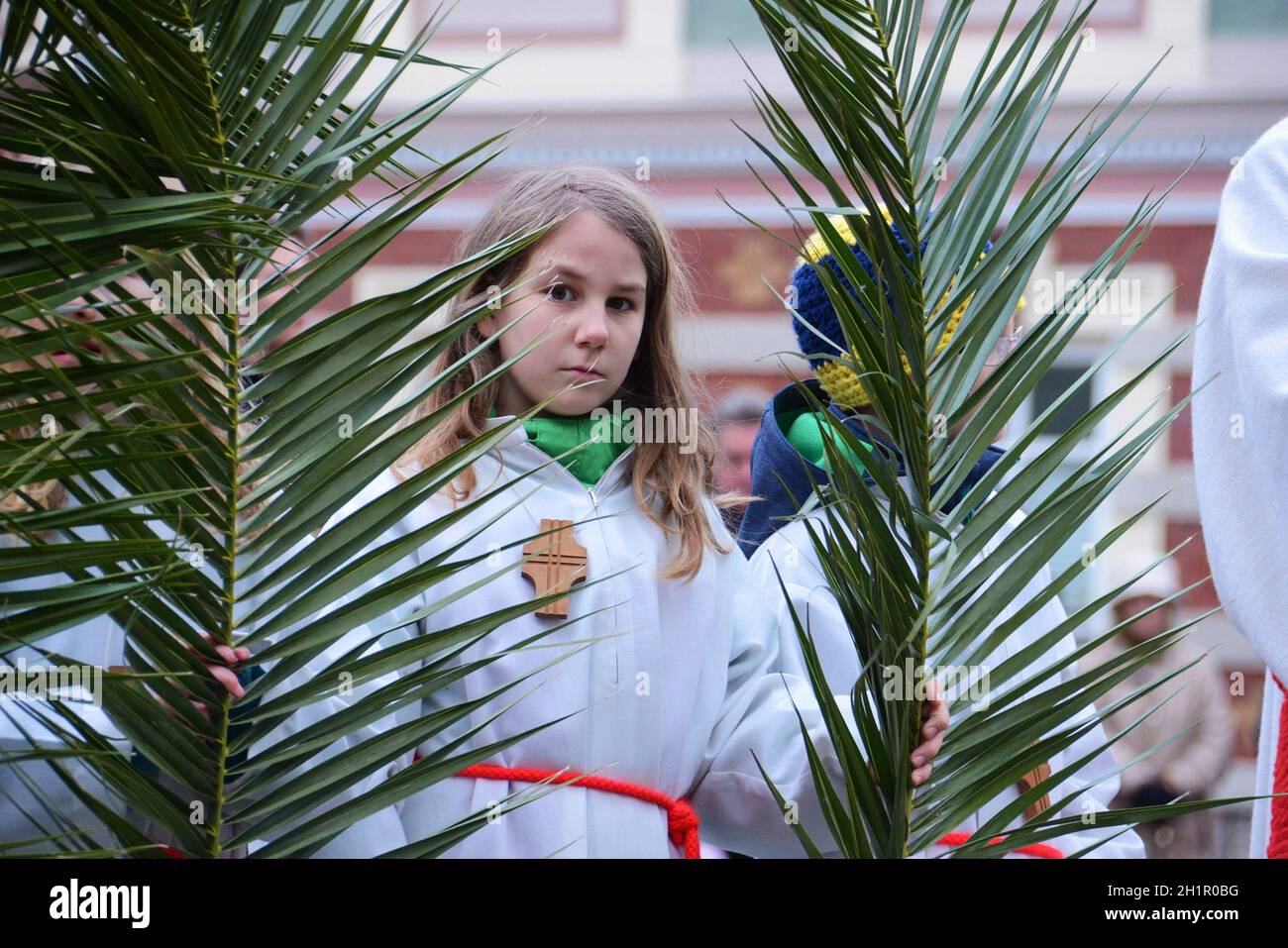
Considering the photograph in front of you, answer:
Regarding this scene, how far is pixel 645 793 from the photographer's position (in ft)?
7.74

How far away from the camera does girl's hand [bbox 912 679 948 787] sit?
1889mm

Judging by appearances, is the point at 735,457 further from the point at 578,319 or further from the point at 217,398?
the point at 217,398

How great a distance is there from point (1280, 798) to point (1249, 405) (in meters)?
0.55

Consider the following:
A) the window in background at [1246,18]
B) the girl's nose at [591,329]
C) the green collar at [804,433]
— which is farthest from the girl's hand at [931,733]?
the window in background at [1246,18]

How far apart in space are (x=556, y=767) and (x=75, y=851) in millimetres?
854

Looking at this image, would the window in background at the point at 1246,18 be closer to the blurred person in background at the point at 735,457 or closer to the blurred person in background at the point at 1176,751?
the blurred person in background at the point at 735,457

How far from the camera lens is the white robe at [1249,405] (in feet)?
7.11

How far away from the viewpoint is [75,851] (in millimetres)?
1633

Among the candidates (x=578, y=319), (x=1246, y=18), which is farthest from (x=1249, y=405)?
(x=1246, y=18)

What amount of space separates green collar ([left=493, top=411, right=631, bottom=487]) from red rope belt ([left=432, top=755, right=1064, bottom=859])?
48 centimetres

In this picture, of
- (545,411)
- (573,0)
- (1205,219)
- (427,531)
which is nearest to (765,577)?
(545,411)

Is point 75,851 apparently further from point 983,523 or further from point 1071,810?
point 1071,810

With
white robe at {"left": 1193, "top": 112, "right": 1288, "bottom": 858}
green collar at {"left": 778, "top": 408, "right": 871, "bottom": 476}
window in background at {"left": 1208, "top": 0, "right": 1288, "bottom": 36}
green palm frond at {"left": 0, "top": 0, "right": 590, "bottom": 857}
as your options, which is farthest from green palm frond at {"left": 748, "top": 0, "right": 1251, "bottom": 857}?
window in background at {"left": 1208, "top": 0, "right": 1288, "bottom": 36}

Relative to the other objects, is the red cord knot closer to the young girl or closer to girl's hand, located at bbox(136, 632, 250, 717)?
the young girl
